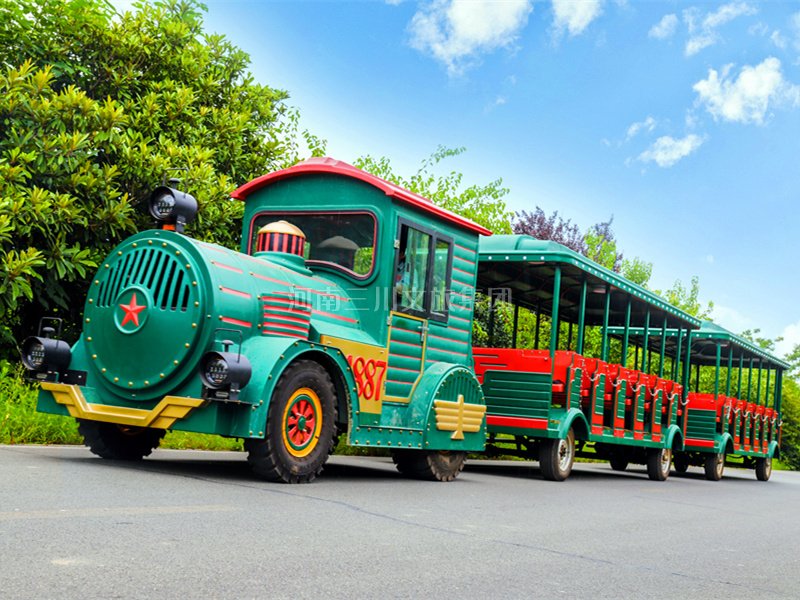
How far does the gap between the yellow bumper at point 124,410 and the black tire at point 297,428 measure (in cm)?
58

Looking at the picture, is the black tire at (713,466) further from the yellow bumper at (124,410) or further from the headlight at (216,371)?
the headlight at (216,371)

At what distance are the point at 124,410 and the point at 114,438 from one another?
84cm

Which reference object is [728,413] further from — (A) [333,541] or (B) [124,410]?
(A) [333,541]

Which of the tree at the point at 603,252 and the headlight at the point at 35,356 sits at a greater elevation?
the tree at the point at 603,252

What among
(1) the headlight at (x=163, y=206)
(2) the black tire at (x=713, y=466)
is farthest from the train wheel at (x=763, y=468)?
(1) the headlight at (x=163, y=206)

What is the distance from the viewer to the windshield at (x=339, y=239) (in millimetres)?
9227

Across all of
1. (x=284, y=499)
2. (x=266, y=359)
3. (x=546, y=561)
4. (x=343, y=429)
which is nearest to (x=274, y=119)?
(x=343, y=429)

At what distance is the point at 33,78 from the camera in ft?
39.7

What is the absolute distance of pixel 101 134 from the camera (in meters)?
12.3

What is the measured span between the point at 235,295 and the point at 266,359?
0.67 metres

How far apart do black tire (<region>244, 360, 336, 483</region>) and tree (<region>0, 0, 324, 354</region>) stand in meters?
4.74

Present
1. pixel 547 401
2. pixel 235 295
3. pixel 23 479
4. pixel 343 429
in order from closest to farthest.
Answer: pixel 23 479 → pixel 235 295 → pixel 343 429 → pixel 547 401

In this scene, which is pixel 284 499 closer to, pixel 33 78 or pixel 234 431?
pixel 234 431

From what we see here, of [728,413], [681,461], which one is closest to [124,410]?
[728,413]
